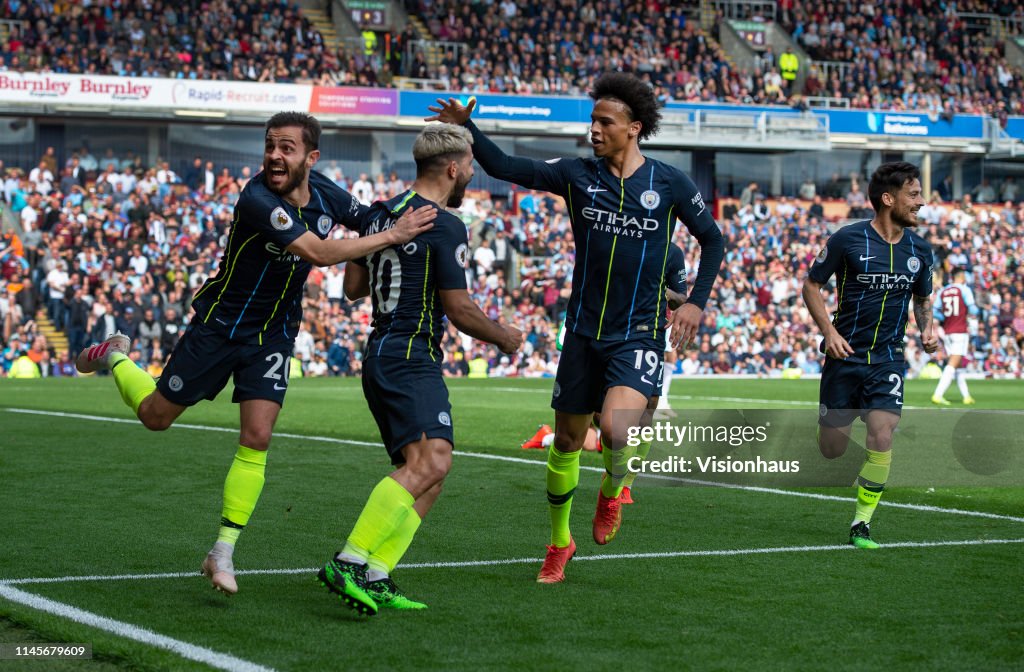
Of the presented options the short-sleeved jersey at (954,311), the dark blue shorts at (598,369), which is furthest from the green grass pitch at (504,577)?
the short-sleeved jersey at (954,311)

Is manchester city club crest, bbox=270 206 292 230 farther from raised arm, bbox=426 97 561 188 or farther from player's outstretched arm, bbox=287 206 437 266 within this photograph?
raised arm, bbox=426 97 561 188

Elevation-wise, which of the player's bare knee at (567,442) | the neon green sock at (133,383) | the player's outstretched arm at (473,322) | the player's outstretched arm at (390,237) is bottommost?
the player's bare knee at (567,442)

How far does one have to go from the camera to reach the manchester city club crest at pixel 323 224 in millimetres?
6438

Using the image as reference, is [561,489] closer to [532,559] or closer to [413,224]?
[532,559]

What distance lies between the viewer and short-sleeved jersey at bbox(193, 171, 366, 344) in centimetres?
641

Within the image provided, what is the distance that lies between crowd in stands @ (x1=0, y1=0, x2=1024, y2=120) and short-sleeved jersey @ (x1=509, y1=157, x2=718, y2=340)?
96.6 feet

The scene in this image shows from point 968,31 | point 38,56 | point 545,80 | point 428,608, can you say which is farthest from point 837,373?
point 968,31

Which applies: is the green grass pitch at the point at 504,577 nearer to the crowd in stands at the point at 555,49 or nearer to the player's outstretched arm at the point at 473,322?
the player's outstretched arm at the point at 473,322

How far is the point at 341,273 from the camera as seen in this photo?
110 ft

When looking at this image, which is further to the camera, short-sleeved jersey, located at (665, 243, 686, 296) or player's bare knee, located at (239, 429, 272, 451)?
short-sleeved jersey, located at (665, 243, 686, 296)

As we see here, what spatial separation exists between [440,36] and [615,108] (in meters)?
37.1

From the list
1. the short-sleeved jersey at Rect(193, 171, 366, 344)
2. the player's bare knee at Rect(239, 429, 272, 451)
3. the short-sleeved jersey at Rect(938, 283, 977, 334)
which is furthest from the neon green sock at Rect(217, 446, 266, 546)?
the short-sleeved jersey at Rect(938, 283, 977, 334)

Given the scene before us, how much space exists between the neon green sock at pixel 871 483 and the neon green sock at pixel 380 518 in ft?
11.1

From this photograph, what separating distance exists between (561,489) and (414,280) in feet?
5.29
